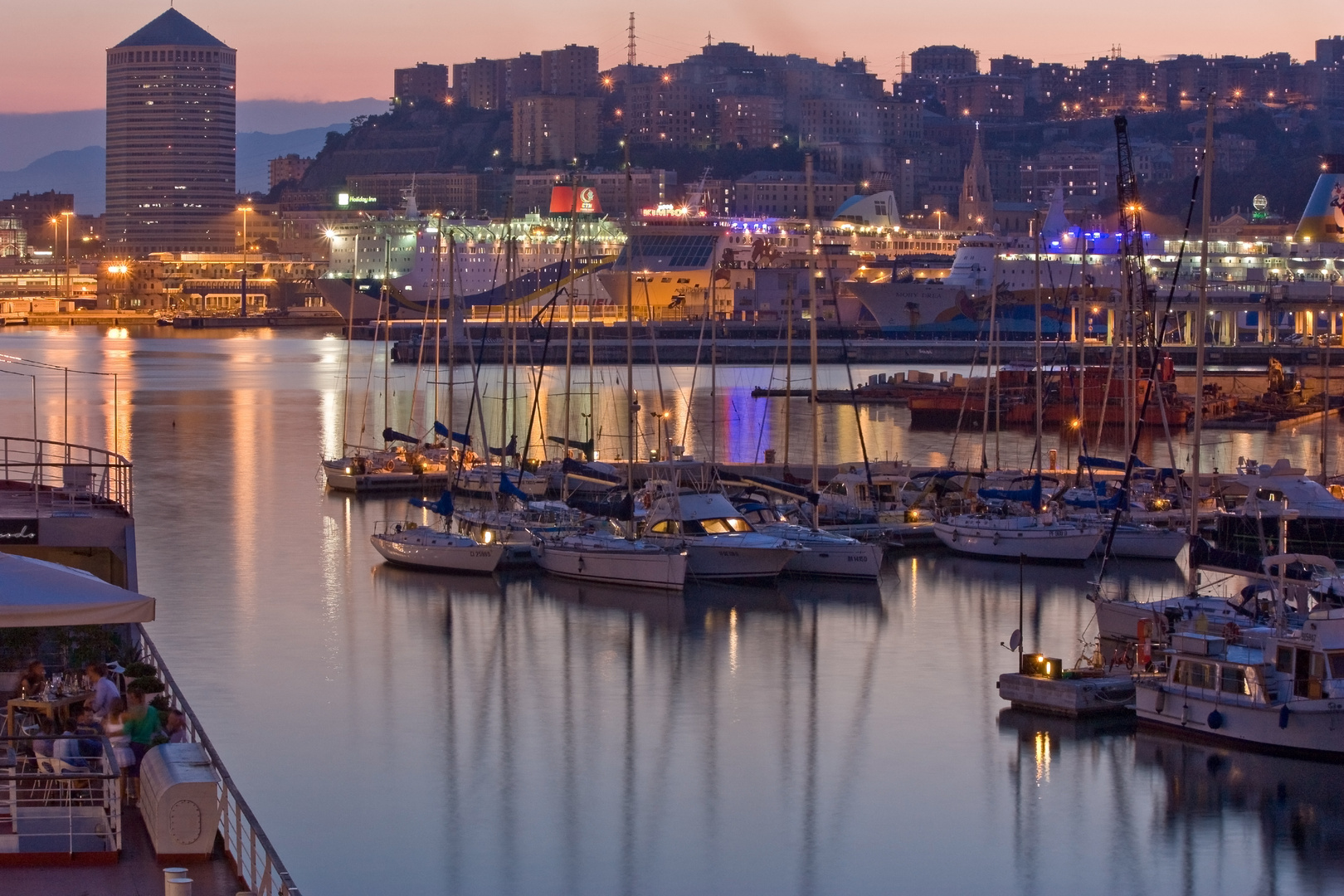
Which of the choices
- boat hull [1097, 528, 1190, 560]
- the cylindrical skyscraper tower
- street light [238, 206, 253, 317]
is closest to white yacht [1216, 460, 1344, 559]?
boat hull [1097, 528, 1190, 560]

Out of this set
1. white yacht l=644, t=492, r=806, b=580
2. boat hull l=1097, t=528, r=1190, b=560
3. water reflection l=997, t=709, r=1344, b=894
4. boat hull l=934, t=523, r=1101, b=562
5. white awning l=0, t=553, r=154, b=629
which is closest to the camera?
white awning l=0, t=553, r=154, b=629

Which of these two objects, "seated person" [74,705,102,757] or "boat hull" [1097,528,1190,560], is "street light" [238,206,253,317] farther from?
"seated person" [74,705,102,757]

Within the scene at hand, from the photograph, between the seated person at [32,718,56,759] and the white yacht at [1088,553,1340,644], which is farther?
the white yacht at [1088,553,1340,644]

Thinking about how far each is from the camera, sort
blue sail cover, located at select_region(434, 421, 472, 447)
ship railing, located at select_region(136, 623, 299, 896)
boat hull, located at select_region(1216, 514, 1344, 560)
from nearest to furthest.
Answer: ship railing, located at select_region(136, 623, 299, 896), boat hull, located at select_region(1216, 514, 1344, 560), blue sail cover, located at select_region(434, 421, 472, 447)

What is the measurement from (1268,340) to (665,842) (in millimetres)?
47758

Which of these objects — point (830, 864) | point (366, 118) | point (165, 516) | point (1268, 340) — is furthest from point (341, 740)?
point (366, 118)

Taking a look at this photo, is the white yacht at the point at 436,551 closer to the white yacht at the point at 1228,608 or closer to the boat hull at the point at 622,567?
the boat hull at the point at 622,567

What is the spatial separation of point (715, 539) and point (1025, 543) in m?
3.02

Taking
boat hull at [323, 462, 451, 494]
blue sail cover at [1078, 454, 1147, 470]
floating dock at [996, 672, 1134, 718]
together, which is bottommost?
floating dock at [996, 672, 1134, 718]

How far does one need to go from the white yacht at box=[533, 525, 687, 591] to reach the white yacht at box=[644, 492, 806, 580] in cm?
17

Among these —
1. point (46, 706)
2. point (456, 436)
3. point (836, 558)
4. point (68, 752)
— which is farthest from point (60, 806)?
point (456, 436)

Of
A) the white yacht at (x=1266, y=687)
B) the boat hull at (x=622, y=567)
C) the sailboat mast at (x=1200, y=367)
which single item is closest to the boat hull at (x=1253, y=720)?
the white yacht at (x=1266, y=687)

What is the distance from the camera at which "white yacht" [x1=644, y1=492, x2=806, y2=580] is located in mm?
15352

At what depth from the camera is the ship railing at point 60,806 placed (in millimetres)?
5621
